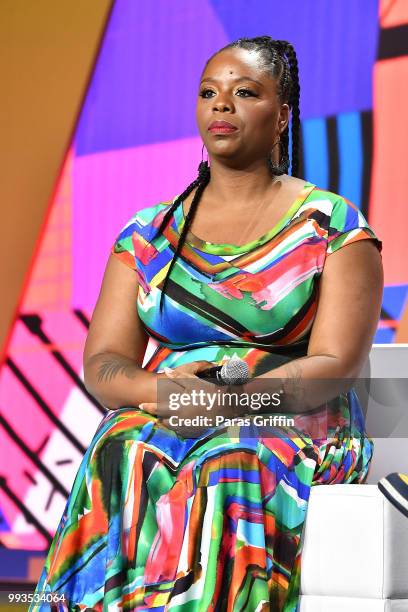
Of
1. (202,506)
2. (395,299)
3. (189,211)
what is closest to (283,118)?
(189,211)

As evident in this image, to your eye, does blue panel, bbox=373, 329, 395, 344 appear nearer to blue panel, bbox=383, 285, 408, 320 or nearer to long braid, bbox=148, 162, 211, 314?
blue panel, bbox=383, 285, 408, 320

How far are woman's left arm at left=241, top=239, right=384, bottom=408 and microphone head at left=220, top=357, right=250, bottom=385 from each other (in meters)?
0.03

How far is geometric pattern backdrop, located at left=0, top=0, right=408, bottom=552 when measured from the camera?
3939 mm

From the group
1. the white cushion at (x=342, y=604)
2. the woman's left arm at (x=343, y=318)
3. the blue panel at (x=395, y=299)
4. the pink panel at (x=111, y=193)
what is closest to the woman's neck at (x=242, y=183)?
the woman's left arm at (x=343, y=318)

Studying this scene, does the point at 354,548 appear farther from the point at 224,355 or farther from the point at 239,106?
the point at 239,106

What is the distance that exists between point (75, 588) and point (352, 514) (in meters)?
0.49

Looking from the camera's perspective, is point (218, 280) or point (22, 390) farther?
point (22, 390)

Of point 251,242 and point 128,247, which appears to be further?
point 128,247

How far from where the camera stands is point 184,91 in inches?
162

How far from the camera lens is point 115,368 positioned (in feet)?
6.88

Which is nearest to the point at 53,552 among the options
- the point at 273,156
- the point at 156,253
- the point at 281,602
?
the point at 281,602

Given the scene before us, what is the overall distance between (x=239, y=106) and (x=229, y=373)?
24.4 inches

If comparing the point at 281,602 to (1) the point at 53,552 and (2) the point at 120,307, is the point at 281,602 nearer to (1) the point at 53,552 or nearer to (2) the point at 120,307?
(1) the point at 53,552

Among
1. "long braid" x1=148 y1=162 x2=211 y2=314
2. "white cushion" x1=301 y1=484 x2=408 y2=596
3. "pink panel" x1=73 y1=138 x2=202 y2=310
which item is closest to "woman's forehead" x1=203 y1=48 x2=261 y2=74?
"long braid" x1=148 y1=162 x2=211 y2=314
